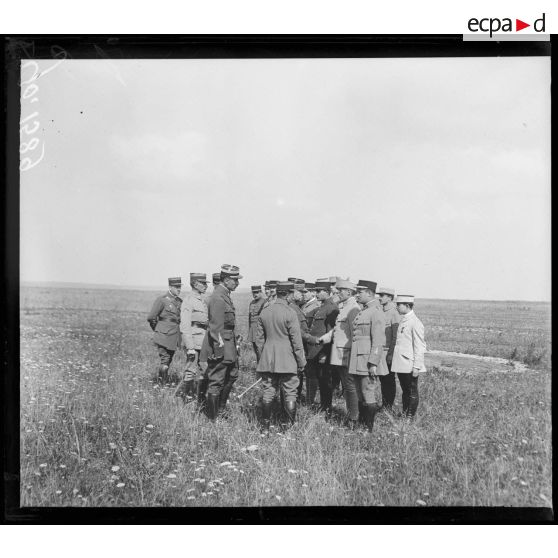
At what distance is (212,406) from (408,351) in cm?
226

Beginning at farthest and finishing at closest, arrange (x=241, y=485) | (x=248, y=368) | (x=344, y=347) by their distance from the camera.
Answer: (x=344, y=347)
(x=248, y=368)
(x=241, y=485)

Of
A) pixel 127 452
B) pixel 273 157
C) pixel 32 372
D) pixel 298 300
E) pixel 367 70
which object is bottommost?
pixel 127 452

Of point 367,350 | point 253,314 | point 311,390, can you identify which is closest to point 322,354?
point 311,390

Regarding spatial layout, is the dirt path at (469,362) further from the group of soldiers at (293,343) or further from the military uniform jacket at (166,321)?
the military uniform jacket at (166,321)

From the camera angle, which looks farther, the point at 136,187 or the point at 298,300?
the point at 298,300

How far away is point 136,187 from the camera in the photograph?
4723 mm

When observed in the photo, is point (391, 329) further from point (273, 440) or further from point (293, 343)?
point (273, 440)

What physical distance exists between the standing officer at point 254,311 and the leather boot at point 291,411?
604 millimetres

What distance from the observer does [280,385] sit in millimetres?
5137

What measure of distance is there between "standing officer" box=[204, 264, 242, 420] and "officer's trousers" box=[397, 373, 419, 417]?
186 cm

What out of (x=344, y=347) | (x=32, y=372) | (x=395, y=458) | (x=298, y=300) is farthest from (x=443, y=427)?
(x=32, y=372)

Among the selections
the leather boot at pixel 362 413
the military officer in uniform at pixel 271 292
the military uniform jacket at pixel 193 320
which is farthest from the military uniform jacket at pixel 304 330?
the military uniform jacket at pixel 193 320

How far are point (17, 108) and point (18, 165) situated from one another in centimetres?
58

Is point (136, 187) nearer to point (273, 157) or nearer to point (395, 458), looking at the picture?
point (273, 157)
